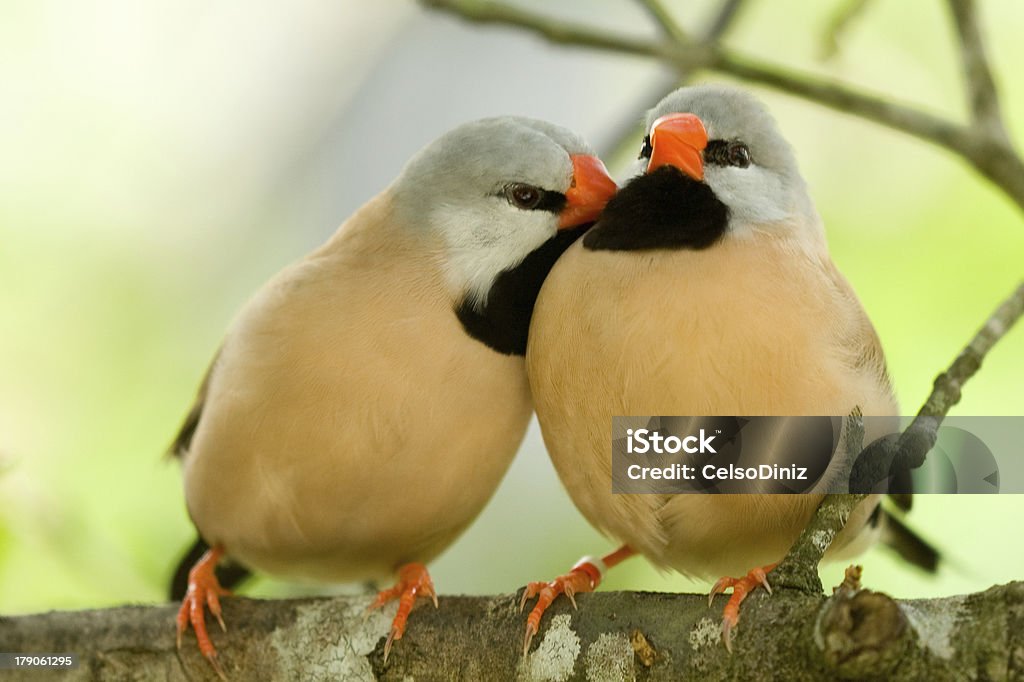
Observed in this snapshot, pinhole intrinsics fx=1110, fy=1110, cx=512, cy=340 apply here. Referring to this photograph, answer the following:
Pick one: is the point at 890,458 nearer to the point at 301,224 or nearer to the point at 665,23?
the point at 665,23

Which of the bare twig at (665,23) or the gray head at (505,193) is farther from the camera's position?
the bare twig at (665,23)

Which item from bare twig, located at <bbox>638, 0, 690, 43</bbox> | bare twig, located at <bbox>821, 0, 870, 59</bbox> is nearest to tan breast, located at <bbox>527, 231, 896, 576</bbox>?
bare twig, located at <bbox>638, 0, 690, 43</bbox>

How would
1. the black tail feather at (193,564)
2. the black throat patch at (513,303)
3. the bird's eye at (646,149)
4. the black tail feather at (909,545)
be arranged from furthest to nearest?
the black tail feather at (193,564)
the black tail feather at (909,545)
the black throat patch at (513,303)
the bird's eye at (646,149)

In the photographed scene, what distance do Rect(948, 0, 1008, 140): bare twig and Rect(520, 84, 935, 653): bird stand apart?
1.63ft

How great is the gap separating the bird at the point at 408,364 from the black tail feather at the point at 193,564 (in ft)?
1.57

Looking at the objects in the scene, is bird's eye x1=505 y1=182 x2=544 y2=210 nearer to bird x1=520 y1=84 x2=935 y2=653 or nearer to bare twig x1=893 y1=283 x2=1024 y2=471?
bird x1=520 y1=84 x2=935 y2=653

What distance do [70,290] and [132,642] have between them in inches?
98.4

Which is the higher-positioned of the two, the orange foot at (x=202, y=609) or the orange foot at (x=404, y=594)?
the orange foot at (x=404, y=594)

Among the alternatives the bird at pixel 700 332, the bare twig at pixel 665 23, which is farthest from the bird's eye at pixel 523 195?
the bare twig at pixel 665 23

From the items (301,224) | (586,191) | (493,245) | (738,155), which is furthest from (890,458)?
(301,224)

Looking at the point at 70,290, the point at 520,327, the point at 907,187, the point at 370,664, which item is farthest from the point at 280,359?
the point at 907,187

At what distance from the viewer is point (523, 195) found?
2559mm

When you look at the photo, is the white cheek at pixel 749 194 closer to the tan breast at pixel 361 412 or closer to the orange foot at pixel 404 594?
the tan breast at pixel 361 412

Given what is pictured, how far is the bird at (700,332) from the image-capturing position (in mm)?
2191
